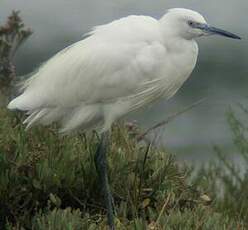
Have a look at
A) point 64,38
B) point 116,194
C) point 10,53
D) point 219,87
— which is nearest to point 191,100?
point 219,87

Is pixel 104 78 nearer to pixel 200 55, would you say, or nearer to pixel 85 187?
pixel 85 187

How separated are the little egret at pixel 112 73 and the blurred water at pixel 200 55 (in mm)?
5010

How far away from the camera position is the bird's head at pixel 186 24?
427 cm

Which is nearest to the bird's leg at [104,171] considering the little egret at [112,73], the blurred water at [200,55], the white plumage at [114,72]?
the little egret at [112,73]

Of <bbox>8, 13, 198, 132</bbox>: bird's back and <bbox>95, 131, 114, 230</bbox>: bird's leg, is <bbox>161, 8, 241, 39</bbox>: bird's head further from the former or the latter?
<bbox>95, 131, 114, 230</bbox>: bird's leg

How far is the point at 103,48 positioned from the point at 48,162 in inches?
25.1

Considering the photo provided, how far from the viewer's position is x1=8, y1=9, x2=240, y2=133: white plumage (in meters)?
4.27

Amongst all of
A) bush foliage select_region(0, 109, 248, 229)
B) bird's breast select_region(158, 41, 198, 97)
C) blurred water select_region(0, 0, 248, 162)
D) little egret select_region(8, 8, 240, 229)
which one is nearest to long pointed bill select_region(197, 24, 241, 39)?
little egret select_region(8, 8, 240, 229)

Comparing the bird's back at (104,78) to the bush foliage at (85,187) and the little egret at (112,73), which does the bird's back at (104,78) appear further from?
the bush foliage at (85,187)

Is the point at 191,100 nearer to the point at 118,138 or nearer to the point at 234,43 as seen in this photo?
the point at 234,43

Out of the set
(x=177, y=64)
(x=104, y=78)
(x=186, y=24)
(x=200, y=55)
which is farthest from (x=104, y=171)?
(x=200, y=55)

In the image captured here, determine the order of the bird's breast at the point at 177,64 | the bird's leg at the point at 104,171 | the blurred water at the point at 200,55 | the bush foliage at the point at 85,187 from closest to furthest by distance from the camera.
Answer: the bush foliage at the point at 85,187
the bird's leg at the point at 104,171
the bird's breast at the point at 177,64
the blurred water at the point at 200,55

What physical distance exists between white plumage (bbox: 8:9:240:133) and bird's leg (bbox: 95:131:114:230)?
10 cm

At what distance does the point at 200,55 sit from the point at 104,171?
436 inches
